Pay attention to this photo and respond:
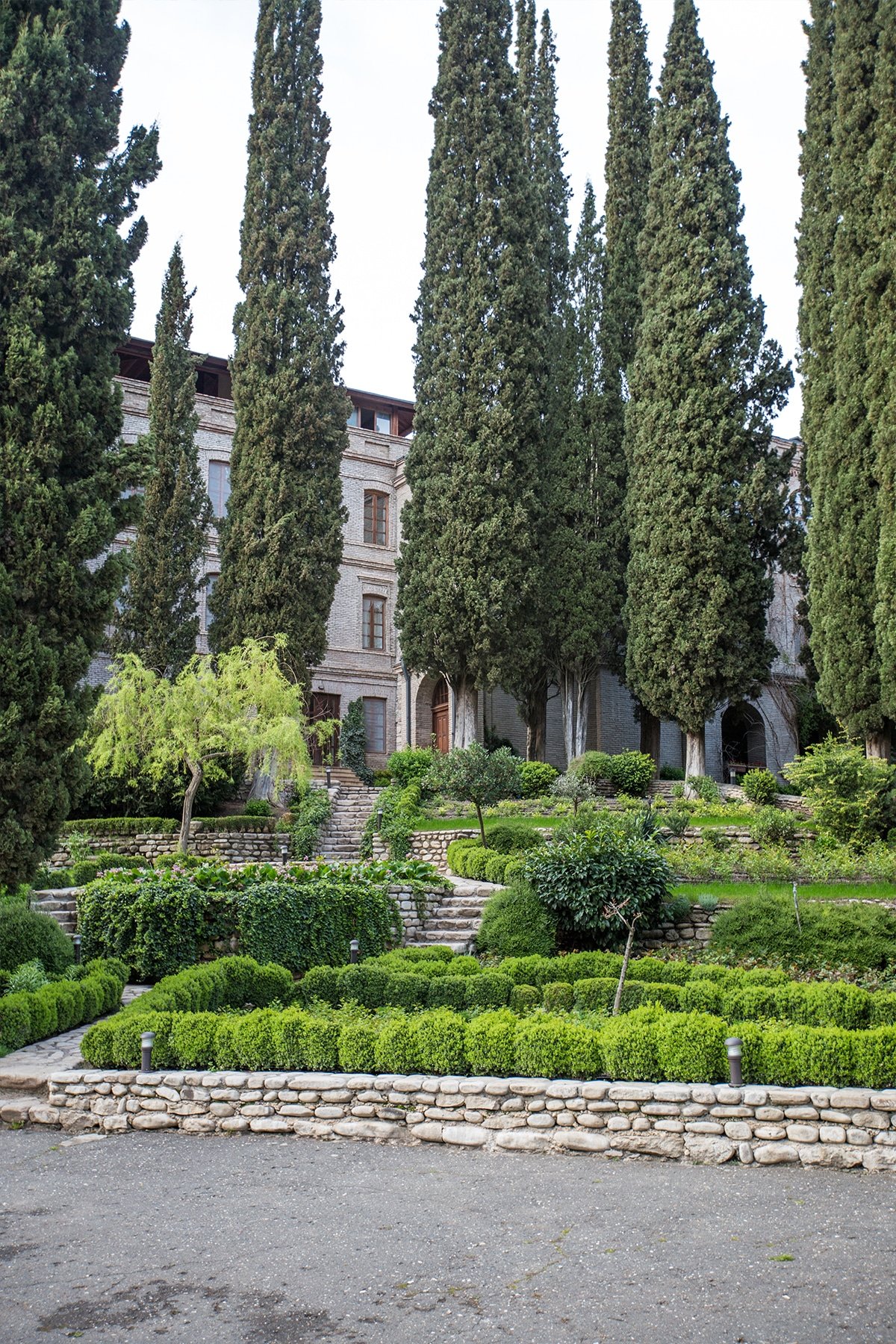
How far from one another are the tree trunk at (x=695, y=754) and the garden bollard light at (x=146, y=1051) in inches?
→ 600

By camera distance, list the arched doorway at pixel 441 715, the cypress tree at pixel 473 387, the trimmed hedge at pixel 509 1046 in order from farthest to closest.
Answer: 1. the arched doorway at pixel 441 715
2. the cypress tree at pixel 473 387
3. the trimmed hedge at pixel 509 1046

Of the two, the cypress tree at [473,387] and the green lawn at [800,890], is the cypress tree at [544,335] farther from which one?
the green lawn at [800,890]

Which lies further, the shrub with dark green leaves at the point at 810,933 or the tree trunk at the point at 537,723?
the tree trunk at the point at 537,723

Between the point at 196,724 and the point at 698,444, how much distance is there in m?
11.5

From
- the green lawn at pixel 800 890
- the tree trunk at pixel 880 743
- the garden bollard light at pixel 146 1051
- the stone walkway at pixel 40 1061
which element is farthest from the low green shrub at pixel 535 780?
the garden bollard light at pixel 146 1051

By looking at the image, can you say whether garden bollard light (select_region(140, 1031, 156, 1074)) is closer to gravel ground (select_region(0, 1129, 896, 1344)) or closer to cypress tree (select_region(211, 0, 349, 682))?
gravel ground (select_region(0, 1129, 896, 1344))

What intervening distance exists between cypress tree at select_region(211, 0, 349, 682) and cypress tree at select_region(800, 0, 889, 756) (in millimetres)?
9975

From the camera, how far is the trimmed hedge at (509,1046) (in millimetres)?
6602

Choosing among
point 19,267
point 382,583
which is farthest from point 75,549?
point 382,583

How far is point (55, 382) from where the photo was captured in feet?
35.4

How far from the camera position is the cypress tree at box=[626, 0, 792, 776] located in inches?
827

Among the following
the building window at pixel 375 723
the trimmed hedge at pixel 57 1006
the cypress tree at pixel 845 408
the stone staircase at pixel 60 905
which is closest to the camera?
the trimmed hedge at pixel 57 1006

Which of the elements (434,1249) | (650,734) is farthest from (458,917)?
(650,734)

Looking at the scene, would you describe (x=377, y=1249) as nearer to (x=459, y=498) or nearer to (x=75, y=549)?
(x=75, y=549)
